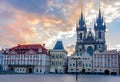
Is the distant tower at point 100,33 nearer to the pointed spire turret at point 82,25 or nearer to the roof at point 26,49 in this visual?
the pointed spire turret at point 82,25

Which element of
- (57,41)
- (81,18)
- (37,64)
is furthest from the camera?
(81,18)

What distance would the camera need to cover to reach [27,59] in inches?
4985

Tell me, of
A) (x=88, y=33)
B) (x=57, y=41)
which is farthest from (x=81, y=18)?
(x=57, y=41)

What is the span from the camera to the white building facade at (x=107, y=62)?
12706 cm

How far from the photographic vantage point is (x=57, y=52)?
132375 mm

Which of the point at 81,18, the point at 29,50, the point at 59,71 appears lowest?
the point at 59,71

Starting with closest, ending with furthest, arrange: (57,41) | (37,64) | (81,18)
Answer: (37,64)
(57,41)
(81,18)

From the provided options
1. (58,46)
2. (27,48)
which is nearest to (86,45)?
(58,46)

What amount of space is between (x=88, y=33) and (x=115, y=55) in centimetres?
2114

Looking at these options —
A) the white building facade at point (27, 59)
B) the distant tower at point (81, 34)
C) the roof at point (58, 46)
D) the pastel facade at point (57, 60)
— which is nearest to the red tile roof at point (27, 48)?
the white building facade at point (27, 59)

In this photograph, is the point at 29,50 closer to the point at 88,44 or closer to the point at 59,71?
the point at 59,71

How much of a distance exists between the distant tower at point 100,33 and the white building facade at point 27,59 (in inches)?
938

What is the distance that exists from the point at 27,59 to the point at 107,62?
3177 cm

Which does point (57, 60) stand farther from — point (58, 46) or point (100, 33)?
point (100, 33)
